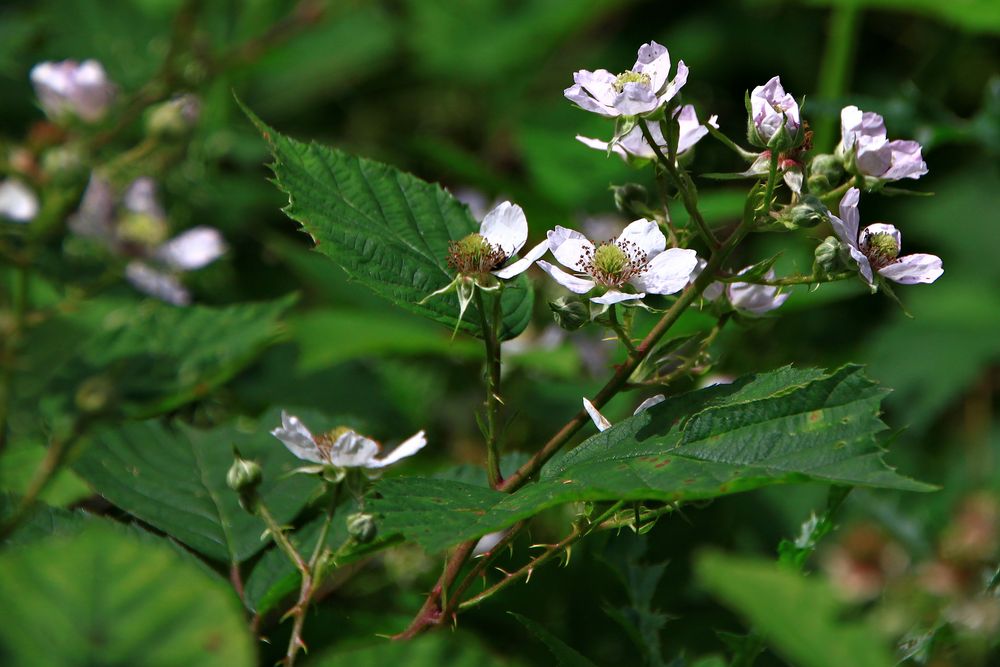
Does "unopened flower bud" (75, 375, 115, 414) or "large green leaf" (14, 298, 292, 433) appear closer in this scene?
"unopened flower bud" (75, 375, 115, 414)

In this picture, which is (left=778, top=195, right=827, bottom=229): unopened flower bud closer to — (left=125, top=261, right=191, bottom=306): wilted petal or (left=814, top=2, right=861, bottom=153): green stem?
(left=125, top=261, right=191, bottom=306): wilted petal

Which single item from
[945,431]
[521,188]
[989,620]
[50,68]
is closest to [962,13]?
[521,188]

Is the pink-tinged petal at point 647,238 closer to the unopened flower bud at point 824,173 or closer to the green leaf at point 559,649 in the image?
the unopened flower bud at point 824,173

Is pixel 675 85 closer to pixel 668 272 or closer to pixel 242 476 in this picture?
pixel 668 272

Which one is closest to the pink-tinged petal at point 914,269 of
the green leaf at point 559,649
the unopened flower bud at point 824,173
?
the unopened flower bud at point 824,173

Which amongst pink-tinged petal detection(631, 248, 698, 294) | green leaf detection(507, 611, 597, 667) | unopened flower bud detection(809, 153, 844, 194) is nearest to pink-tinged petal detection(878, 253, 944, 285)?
unopened flower bud detection(809, 153, 844, 194)

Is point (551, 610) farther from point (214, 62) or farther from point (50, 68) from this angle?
point (214, 62)

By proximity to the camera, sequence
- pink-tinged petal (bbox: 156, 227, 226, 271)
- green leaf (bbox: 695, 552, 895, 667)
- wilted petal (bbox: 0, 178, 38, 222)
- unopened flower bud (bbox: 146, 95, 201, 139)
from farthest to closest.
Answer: pink-tinged petal (bbox: 156, 227, 226, 271) < unopened flower bud (bbox: 146, 95, 201, 139) < wilted petal (bbox: 0, 178, 38, 222) < green leaf (bbox: 695, 552, 895, 667)
